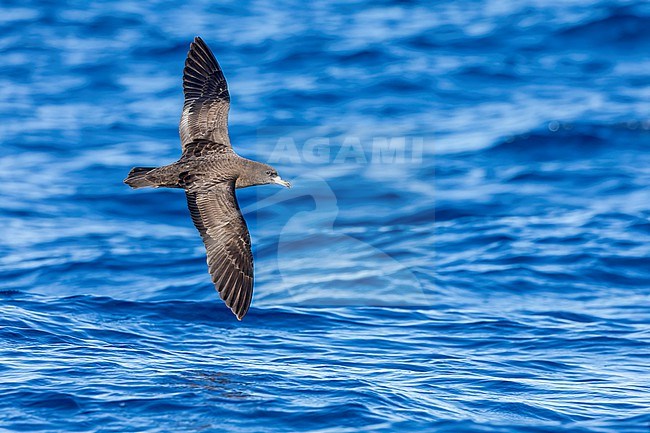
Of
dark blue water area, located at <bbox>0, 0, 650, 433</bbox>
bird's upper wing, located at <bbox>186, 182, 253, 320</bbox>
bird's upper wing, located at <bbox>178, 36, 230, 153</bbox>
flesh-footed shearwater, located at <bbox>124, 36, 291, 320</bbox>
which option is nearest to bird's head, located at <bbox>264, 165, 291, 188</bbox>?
flesh-footed shearwater, located at <bbox>124, 36, 291, 320</bbox>

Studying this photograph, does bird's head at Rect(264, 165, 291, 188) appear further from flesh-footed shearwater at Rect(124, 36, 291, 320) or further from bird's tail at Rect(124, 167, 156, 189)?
bird's tail at Rect(124, 167, 156, 189)

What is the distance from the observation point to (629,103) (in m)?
15.7

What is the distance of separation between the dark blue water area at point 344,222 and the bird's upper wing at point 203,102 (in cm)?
183

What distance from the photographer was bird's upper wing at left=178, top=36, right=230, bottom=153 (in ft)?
30.2

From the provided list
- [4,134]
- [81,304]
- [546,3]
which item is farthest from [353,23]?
[81,304]

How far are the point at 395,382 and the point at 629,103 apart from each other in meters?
8.69

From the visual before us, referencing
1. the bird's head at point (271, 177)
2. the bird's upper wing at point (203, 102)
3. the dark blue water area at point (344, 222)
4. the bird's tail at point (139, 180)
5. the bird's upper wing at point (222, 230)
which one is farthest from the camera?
the bird's upper wing at point (203, 102)

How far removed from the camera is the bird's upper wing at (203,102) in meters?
9.22

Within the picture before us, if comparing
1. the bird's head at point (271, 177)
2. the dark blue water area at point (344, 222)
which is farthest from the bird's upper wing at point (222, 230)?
the dark blue water area at point (344, 222)

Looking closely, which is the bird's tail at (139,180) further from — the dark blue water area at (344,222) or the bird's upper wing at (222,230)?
the dark blue water area at (344,222)

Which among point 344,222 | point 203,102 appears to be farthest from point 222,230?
point 344,222

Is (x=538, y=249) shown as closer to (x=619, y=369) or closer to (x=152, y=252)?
(x=619, y=369)

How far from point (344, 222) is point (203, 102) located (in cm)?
366

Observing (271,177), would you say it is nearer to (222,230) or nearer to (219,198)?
(219,198)
